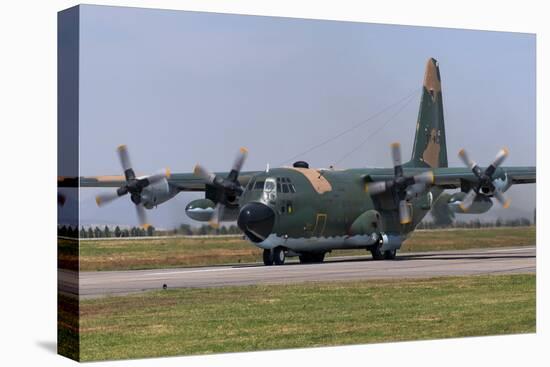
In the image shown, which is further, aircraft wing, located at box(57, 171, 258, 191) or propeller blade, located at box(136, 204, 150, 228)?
propeller blade, located at box(136, 204, 150, 228)

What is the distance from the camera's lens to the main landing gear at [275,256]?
85.4ft

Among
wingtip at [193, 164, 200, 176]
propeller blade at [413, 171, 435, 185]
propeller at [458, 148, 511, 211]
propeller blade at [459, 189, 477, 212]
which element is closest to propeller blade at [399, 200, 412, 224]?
propeller blade at [413, 171, 435, 185]

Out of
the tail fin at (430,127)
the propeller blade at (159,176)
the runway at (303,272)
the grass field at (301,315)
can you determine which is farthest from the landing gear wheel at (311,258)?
the propeller blade at (159,176)

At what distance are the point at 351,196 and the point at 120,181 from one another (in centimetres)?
1276

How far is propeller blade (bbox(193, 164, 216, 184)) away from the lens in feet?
69.5

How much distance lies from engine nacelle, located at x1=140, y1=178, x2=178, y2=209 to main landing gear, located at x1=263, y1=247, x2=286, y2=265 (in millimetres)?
4993

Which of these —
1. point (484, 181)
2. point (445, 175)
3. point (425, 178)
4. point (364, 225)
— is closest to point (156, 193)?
point (484, 181)

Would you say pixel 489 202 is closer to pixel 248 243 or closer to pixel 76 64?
pixel 248 243

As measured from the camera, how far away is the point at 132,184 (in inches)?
797

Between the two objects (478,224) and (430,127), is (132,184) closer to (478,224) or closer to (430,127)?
(430,127)

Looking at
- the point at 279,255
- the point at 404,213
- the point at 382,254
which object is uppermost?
the point at 404,213

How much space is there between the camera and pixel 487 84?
77.7 ft

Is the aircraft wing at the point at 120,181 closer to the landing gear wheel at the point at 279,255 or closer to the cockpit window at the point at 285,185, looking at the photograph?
the landing gear wheel at the point at 279,255

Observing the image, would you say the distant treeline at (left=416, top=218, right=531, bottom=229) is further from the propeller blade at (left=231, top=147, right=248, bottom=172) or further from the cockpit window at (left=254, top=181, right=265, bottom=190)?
the propeller blade at (left=231, top=147, right=248, bottom=172)
